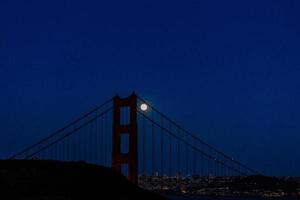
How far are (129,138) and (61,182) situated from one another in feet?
45.5

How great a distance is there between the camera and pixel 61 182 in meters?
33.9

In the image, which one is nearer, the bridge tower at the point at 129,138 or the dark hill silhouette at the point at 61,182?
the dark hill silhouette at the point at 61,182

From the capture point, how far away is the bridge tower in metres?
46.0

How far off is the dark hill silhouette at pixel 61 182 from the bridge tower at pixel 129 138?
20.9 ft

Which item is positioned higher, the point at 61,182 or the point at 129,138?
the point at 129,138

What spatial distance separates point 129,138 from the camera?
47.3 meters

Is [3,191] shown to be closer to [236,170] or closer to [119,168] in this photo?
[119,168]

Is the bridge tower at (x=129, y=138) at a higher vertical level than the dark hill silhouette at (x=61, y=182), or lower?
higher

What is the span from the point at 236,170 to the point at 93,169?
3711 cm

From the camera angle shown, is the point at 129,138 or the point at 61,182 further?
the point at 129,138

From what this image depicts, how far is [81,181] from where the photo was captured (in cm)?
3516

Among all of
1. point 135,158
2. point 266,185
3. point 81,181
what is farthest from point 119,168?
point 266,185

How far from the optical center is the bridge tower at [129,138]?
45991 mm

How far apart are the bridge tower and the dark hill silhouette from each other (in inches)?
250
